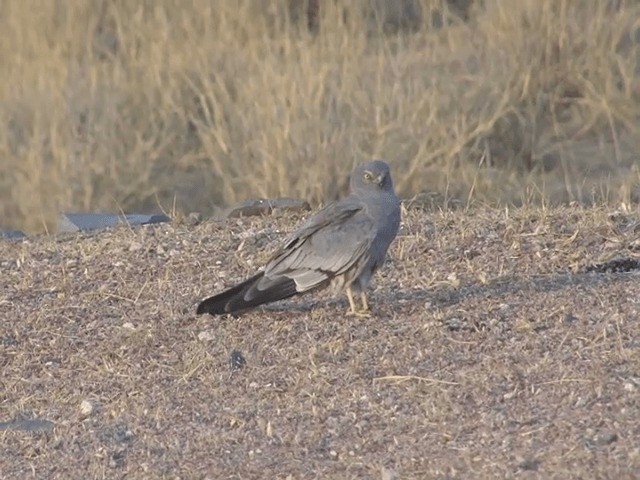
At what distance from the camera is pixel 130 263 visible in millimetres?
6598

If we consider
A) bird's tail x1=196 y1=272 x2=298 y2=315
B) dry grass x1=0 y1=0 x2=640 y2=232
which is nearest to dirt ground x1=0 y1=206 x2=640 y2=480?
bird's tail x1=196 y1=272 x2=298 y2=315

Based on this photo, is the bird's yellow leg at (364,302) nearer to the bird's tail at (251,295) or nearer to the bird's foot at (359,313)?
the bird's foot at (359,313)

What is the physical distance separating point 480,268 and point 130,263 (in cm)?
163

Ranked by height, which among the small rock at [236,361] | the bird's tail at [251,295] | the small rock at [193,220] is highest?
the bird's tail at [251,295]

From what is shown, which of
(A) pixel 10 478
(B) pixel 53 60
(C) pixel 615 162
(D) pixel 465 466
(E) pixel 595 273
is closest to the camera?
(D) pixel 465 466

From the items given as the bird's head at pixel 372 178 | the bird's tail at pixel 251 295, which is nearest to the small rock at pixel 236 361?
the bird's tail at pixel 251 295

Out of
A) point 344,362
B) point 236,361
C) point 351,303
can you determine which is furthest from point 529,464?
point 351,303

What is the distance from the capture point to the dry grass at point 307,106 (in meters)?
9.39

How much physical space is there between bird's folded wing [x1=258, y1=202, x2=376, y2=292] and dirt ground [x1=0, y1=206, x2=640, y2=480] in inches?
8.6

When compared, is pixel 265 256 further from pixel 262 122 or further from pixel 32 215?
pixel 32 215

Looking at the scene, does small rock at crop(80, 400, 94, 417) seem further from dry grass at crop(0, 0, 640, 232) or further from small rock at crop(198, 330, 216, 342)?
dry grass at crop(0, 0, 640, 232)

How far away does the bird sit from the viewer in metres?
5.38

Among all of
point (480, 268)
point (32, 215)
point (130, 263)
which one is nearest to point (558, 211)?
point (480, 268)

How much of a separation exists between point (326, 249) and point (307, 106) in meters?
3.89
